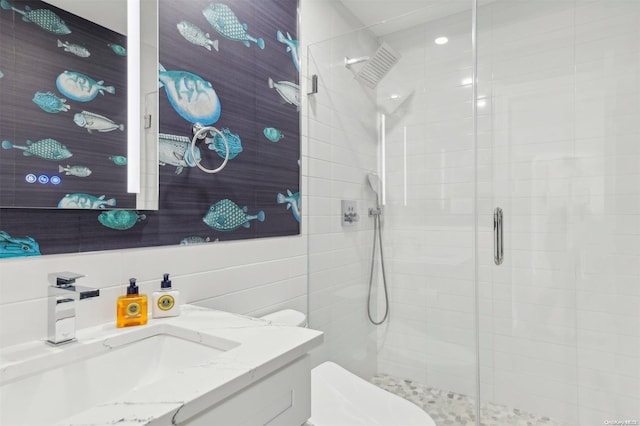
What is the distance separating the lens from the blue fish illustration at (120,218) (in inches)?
39.3

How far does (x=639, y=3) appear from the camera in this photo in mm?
1585

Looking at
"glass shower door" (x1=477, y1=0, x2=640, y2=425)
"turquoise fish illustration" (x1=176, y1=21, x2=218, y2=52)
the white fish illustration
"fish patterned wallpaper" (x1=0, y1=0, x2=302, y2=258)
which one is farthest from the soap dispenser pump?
"glass shower door" (x1=477, y1=0, x2=640, y2=425)

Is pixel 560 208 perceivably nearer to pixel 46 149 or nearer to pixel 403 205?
pixel 403 205

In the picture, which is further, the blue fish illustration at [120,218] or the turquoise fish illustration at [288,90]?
the turquoise fish illustration at [288,90]

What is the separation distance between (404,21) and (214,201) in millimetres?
1344

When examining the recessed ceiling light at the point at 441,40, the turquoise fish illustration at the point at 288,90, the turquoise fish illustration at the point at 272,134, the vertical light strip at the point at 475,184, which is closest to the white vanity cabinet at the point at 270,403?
the turquoise fish illustration at the point at 272,134

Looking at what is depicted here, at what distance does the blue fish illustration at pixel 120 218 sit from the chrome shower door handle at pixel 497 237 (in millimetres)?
1618

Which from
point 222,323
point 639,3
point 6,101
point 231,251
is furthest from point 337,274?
point 639,3

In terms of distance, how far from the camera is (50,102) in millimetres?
876

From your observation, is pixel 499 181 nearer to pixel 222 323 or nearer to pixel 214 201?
pixel 214 201

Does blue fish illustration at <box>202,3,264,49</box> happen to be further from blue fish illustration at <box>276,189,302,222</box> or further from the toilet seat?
the toilet seat

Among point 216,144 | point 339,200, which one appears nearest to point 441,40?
point 339,200

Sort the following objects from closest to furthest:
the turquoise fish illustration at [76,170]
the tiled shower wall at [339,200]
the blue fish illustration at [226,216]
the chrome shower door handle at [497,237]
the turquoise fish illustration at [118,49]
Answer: the turquoise fish illustration at [76,170]
the turquoise fish illustration at [118,49]
the blue fish illustration at [226,216]
the chrome shower door handle at [497,237]
the tiled shower wall at [339,200]

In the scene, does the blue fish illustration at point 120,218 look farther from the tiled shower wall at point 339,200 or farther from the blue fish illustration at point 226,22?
the tiled shower wall at point 339,200
